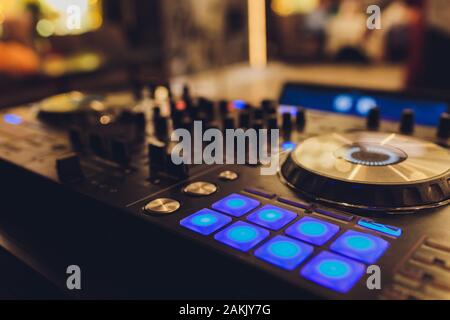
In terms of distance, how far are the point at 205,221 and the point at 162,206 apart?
7 centimetres

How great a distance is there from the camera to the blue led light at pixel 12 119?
1026 mm

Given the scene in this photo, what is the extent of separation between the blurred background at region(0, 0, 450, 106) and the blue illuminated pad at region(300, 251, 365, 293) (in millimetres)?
2654

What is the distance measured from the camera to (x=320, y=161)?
0.62m

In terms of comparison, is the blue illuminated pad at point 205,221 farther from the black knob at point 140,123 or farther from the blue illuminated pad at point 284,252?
the black knob at point 140,123

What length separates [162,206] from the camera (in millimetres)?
559

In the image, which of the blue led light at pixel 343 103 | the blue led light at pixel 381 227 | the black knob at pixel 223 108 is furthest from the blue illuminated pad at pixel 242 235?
the blue led light at pixel 343 103

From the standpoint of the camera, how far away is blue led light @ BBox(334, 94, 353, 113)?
1137mm

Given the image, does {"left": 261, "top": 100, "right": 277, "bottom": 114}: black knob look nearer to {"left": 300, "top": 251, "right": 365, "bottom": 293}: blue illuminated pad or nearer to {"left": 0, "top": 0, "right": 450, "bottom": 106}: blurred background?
{"left": 300, "top": 251, "right": 365, "bottom": 293}: blue illuminated pad

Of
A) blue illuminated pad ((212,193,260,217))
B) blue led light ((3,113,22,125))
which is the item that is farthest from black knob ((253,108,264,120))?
blue led light ((3,113,22,125))

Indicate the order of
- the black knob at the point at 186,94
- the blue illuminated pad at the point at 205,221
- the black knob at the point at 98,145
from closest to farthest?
the blue illuminated pad at the point at 205,221 → the black knob at the point at 98,145 → the black knob at the point at 186,94

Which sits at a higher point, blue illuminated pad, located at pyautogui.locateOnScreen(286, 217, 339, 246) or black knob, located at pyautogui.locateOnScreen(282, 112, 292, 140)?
black knob, located at pyautogui.locateOnScreen(282, 112, 292, 140)

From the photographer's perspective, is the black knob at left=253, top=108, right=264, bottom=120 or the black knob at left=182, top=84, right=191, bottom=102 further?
the black knob at left=182, top=84, right=191, bottom=102

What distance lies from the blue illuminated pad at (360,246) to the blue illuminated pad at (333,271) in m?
0.01
